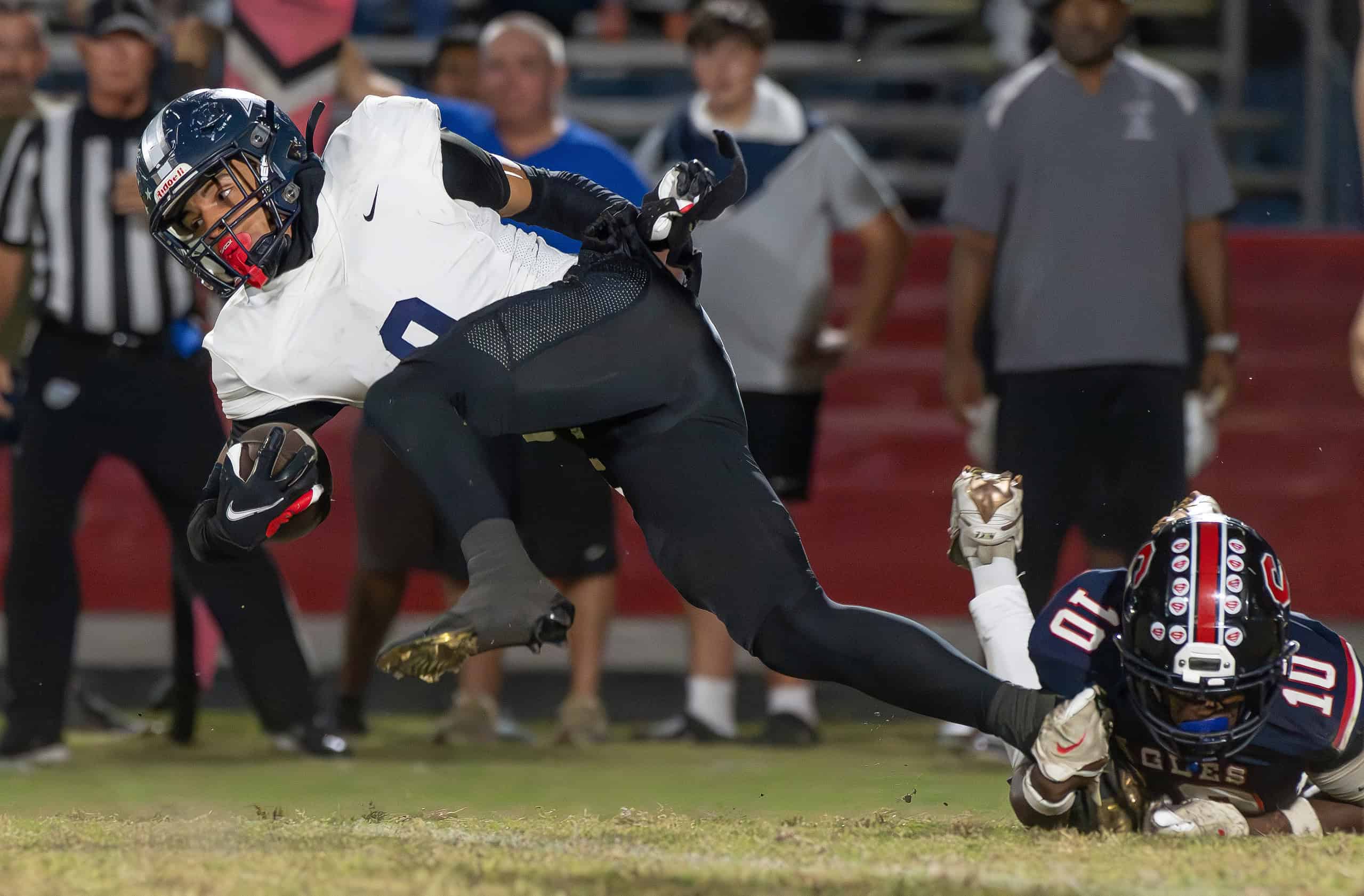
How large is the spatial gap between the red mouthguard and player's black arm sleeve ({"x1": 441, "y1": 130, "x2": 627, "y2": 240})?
0.34 meters

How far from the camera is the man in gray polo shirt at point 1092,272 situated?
473 cm

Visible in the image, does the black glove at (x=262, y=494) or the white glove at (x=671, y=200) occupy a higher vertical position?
the white glove at (x=671, y=200)

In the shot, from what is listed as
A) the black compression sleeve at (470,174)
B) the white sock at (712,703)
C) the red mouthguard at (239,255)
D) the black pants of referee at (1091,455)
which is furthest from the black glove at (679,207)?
the white sock at (712,703)

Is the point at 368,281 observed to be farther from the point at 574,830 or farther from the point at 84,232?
the point at 84,232

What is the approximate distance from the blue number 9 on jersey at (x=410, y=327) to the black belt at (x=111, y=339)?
2.04 meters

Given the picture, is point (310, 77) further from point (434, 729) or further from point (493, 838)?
point (493, 838)

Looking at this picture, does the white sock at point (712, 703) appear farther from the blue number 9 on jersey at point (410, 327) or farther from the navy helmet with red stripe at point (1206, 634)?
the blue number 9 on jersey at point (410, 327)

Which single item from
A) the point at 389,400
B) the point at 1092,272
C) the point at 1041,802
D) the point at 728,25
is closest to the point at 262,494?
the point at 389,400

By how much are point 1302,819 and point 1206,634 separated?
19.1 inches

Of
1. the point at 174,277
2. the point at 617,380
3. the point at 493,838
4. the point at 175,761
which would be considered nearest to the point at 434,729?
the point at 175,761

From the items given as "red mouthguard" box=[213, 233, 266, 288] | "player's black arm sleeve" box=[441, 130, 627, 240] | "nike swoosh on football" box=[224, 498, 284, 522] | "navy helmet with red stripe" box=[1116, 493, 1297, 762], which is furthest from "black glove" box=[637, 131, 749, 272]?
"navy helmet with red stripe" box=[1116, 493, 1297, 762]

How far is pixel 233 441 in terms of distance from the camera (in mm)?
3174

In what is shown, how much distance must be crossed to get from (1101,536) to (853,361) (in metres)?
1.72

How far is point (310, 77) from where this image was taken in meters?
5.46
